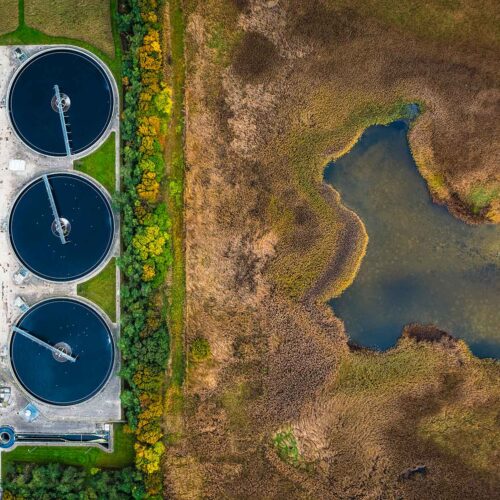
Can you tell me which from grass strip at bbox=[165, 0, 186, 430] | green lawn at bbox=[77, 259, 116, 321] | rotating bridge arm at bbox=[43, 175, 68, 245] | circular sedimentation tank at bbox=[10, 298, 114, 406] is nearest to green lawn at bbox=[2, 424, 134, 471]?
circular sedimentation tank at bbox=[10, 298, 114, 406]

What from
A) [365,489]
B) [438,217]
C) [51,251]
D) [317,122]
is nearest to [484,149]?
[438,217]

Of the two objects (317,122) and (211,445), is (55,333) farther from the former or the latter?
(317,122)

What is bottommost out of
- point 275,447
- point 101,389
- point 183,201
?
point 275,447

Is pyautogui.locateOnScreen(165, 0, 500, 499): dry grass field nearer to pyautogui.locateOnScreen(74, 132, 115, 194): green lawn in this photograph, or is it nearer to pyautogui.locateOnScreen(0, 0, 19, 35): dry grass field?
pyautogui.locateOnScreen(74, 132, 115, 194): green lawn

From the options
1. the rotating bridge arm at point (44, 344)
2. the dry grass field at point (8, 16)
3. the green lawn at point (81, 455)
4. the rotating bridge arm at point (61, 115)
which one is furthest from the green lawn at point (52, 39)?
the green lawn at point (81, 455)

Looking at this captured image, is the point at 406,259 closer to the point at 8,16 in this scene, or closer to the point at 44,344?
the point at 44,344

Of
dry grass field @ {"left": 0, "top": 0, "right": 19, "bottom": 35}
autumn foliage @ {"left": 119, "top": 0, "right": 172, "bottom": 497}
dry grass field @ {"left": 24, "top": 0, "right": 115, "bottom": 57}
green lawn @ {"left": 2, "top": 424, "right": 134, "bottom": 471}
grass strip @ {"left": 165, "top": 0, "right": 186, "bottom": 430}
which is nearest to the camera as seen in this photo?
autumn foliage @ {"left": 119, "top": 0, "right": 172, "bottom": 497}
